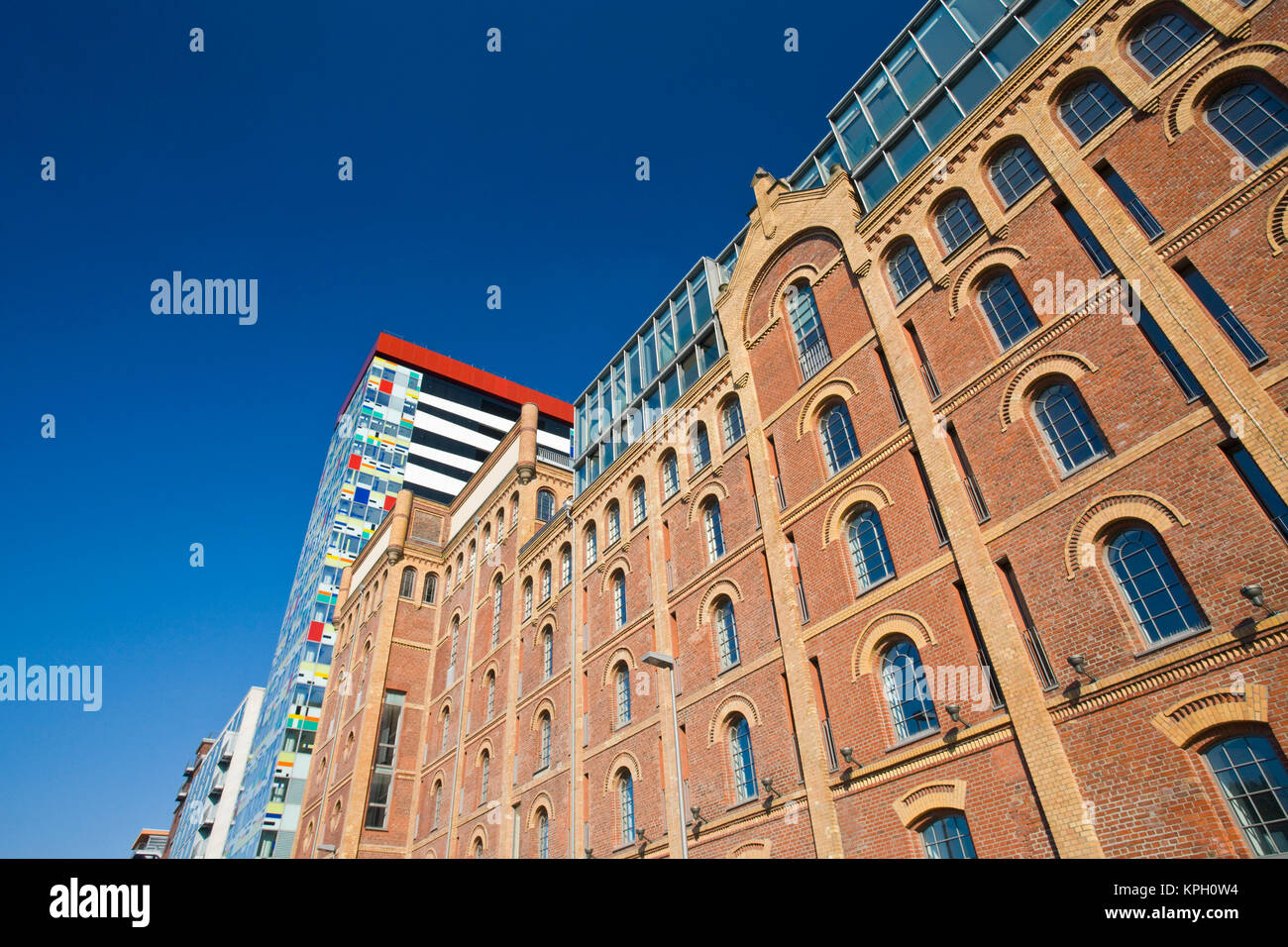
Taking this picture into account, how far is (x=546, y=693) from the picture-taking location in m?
28.2

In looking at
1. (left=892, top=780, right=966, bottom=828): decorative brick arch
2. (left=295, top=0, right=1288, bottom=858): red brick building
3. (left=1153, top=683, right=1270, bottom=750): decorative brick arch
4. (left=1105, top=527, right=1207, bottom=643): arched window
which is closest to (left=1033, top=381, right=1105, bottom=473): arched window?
(left=295, top=0, right=1288, bottom=858): red brick building

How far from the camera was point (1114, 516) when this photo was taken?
1287 cm

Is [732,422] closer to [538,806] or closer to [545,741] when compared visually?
[545,741]

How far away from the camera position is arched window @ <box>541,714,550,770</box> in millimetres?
27109

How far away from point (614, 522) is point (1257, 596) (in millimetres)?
20142

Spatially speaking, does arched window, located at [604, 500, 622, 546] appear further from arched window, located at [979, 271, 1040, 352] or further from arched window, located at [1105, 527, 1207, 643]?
arched window, located at [1105, 527, 1207, 643]

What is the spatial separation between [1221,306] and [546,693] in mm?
22944

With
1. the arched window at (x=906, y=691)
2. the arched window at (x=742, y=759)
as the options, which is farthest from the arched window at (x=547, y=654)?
the arched window at (x=906, y=691)

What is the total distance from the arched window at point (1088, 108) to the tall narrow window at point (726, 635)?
44.3 feet

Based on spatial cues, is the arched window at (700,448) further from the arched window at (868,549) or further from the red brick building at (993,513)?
the arched window at (868,549)

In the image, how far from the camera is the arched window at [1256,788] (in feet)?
33.2
